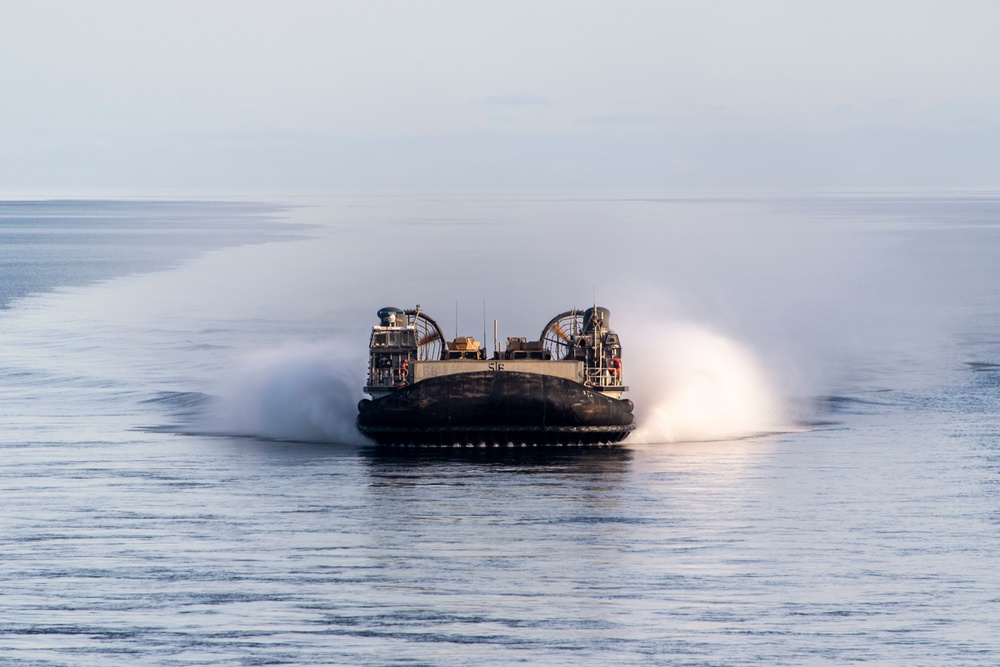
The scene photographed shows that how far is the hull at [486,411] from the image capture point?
4884 centimetres

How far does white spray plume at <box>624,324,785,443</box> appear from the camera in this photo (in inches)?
2066

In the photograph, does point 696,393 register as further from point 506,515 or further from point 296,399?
point 506,515

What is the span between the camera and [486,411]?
4888cm

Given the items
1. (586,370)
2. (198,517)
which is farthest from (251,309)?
(198,517)

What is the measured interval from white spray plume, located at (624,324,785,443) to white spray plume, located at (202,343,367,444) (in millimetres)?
8894

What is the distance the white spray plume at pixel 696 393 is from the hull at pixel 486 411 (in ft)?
9.46

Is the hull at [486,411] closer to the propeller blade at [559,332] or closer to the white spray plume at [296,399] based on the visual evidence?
the white spray plume at [296,399]

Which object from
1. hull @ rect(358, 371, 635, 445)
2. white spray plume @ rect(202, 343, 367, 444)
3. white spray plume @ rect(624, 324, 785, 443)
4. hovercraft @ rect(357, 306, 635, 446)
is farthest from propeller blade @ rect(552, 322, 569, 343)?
hull @ rect(358, 371, 635, 445)

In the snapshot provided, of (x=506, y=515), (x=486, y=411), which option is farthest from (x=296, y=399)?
(x=506, y=515)

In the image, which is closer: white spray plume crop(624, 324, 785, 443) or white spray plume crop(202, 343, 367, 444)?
white spray plume crop(202, 343, 367, 444)

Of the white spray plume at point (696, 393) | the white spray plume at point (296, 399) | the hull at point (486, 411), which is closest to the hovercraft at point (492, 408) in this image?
the hull at point (486, 411)

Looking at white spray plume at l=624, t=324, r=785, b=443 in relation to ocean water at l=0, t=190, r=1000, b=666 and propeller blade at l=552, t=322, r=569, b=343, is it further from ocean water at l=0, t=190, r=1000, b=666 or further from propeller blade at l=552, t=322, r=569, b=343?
propeller blade at l=552, t=322, r=569, b=343

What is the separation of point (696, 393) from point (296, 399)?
12.5 m

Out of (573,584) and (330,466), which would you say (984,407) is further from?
(573,584)
